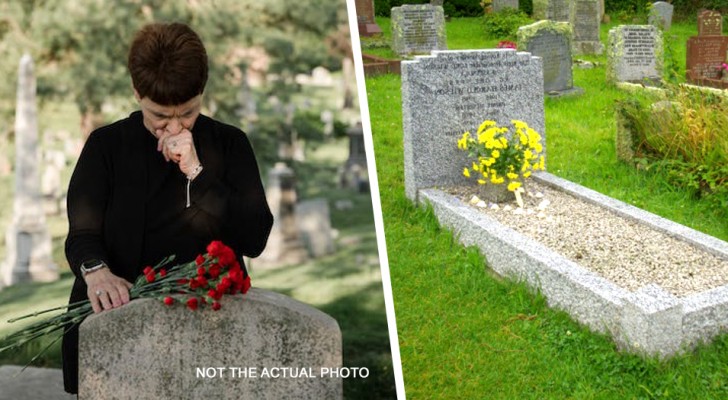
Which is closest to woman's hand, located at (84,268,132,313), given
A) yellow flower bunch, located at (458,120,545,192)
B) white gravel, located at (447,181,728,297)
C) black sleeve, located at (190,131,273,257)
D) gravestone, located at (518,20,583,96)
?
black sleeve, located at (190,131,273,257)

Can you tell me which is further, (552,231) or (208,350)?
(552,231)

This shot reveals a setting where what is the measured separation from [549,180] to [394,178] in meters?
1.40

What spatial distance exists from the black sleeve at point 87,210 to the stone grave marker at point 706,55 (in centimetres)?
1086

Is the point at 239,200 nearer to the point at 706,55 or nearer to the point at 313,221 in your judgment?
the point at 313,221

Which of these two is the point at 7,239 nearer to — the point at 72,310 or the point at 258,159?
the point at 72,310

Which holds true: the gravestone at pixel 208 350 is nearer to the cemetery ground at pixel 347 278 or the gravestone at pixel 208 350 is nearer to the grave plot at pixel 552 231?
the cemetery ground at pixel 347 278

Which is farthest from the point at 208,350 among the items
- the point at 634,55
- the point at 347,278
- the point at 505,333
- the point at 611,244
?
the point at 634,55

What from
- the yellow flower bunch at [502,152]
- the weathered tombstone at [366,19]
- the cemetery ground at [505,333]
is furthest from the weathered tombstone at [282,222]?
the weathered tombstone at [366,19]

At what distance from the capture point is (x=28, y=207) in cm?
211

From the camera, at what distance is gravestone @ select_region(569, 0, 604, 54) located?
48.8 feet

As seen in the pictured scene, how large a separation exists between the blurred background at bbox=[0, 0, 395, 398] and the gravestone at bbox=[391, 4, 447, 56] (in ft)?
38.8

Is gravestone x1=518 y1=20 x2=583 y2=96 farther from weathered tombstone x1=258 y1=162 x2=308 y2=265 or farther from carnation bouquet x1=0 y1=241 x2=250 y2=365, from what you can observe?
carnation bouquet x1=0 y1=241 x2=250 y2=365

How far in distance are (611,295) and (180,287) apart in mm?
2625

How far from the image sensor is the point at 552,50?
33.8ft
